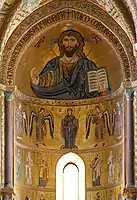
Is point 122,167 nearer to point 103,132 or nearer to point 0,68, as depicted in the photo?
point 103,132

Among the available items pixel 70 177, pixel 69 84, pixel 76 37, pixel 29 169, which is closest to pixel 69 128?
pixel 69 84

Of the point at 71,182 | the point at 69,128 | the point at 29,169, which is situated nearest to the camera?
the point at 29,169

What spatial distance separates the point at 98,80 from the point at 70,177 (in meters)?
3.34

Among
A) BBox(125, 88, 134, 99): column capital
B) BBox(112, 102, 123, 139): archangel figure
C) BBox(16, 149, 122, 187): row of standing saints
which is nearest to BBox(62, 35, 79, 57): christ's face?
BBox(112, 102, 123, 139): archangel figure

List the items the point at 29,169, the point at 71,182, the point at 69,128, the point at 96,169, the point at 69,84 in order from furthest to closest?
the point at 69,84, the point at 69,128, the point at 71,182, the point at 96,169, the point at 29,169

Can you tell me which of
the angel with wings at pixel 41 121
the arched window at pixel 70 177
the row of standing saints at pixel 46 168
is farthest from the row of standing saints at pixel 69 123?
the row of standing saints at pixel 46 168

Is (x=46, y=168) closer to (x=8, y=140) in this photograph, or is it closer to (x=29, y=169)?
(x=29, y=169)

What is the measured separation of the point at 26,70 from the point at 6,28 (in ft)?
6.91

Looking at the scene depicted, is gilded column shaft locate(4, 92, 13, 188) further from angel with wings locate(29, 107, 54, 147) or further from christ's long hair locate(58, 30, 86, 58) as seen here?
christ's long hair locate(58, 30, 86, 58)

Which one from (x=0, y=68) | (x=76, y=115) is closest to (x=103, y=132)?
(x=76, y=115)

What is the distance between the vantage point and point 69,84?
4247 centimetres

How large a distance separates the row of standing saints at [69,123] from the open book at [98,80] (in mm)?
659

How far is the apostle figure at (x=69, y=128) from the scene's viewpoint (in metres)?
42.3

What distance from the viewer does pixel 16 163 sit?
40969 mm
